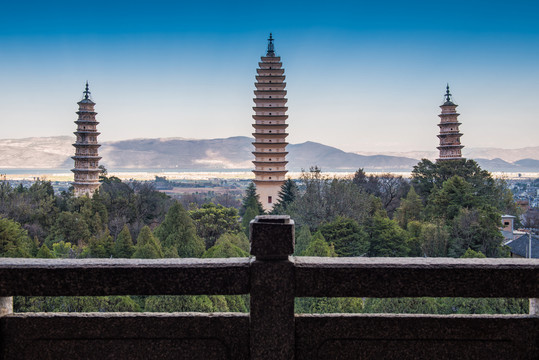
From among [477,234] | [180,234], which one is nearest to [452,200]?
[477,234]

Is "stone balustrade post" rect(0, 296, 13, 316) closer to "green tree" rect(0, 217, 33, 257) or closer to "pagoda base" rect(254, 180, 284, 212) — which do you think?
"green tree" rect(0, 217, 33, 257)

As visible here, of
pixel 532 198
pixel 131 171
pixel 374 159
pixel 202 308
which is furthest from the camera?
pixel 374 159

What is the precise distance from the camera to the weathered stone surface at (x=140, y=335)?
96.2 inches

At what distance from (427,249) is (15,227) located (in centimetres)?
2110

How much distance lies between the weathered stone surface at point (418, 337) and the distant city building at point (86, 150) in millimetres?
37408

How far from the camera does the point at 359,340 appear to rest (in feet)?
8.10

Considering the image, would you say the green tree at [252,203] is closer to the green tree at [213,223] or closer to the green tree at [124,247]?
the green tree at [213,223]

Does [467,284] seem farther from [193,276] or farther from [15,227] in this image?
[15,227]

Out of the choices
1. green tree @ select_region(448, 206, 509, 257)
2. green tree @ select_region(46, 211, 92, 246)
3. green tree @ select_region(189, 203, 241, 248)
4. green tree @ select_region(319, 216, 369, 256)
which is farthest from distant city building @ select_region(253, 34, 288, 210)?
green tree @ select_region(448, 206, 509, 257)

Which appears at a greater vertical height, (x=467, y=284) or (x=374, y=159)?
(x=374, y=159)

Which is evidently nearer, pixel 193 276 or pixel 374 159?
pixel 193 276

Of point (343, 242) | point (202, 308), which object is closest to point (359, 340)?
point (202, 308)

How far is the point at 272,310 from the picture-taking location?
93.7 inches

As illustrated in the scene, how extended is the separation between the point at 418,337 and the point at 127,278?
1.54m
